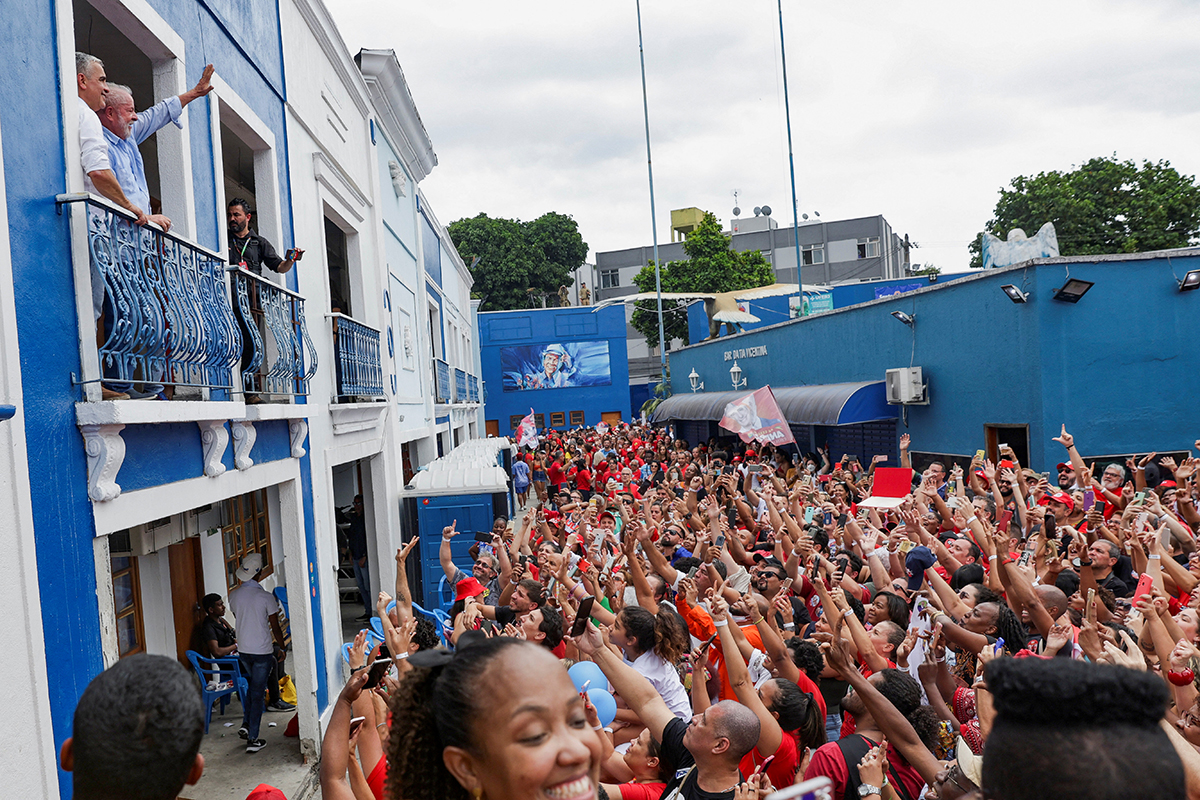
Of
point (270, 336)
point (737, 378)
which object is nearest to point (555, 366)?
point (737, 378)

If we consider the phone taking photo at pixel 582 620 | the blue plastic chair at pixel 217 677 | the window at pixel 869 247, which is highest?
the window at pixel 869 247

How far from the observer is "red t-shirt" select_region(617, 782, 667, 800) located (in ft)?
12.6

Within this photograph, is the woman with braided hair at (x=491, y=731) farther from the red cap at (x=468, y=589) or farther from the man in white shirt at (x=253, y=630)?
the man in white shirt at (x=253, y=630)

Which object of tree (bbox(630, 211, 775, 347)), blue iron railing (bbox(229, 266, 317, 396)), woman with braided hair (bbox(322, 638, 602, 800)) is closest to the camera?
woman with braided hair (bbox(322, 638, 602, 800))

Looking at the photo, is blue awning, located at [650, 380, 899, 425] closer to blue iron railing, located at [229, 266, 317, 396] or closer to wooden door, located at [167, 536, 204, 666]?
wooden door, located at [167, 536, 204, 666]

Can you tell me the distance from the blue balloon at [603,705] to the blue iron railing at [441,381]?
14.4 metres

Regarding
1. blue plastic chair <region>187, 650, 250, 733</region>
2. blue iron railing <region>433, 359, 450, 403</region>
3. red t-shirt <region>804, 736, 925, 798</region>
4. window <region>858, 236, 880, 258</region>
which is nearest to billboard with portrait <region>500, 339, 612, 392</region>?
blue iron railing <region>433, 359, 450, 403</region>

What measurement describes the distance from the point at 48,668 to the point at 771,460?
17.3 m

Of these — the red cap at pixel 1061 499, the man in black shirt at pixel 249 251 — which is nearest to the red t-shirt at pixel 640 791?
the man in black shirt at pixel 249 251

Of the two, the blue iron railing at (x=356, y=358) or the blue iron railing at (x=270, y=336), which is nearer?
the blue iron railing at (x=270, y=336)

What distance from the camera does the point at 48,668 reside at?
4.13 m

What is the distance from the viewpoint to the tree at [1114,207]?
3597cm

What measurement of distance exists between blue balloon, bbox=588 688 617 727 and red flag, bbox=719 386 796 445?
10938mm

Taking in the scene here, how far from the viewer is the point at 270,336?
734cm
